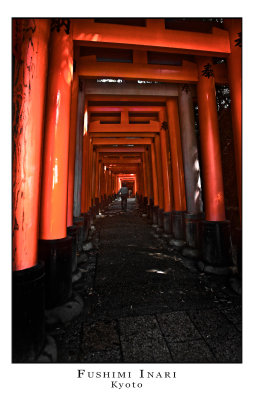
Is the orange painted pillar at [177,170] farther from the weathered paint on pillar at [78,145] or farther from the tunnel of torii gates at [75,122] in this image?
the weathered paint on pillar at [78,145]

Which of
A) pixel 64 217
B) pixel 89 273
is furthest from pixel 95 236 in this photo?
pixel 64 217

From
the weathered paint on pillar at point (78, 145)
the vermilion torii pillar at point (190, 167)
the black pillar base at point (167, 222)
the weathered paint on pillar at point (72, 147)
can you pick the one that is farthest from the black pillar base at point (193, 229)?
the weathered paint on pillar at point (72, 147)

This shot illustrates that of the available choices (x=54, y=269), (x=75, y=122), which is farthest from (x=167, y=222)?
(x=54, y=269)

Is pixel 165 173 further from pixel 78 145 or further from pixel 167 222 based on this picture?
pixel 78 145

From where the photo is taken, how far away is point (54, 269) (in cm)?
216

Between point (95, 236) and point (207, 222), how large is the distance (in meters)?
3.95

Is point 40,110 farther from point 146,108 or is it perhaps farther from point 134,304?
point 146,108

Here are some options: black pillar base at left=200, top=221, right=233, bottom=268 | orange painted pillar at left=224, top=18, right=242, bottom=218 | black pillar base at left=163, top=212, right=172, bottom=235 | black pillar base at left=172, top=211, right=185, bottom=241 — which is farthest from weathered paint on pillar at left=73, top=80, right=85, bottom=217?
black pillar base at left=163, top=212, right=172, bottom=235

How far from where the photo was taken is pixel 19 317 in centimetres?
141

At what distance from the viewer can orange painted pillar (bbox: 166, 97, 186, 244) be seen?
5.27m

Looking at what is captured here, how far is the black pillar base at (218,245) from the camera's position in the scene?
3.45m

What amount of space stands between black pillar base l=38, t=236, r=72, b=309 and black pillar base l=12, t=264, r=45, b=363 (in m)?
0.62

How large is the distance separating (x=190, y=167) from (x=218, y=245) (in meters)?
2.11

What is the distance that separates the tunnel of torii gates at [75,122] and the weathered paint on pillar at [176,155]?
0.03 metres
